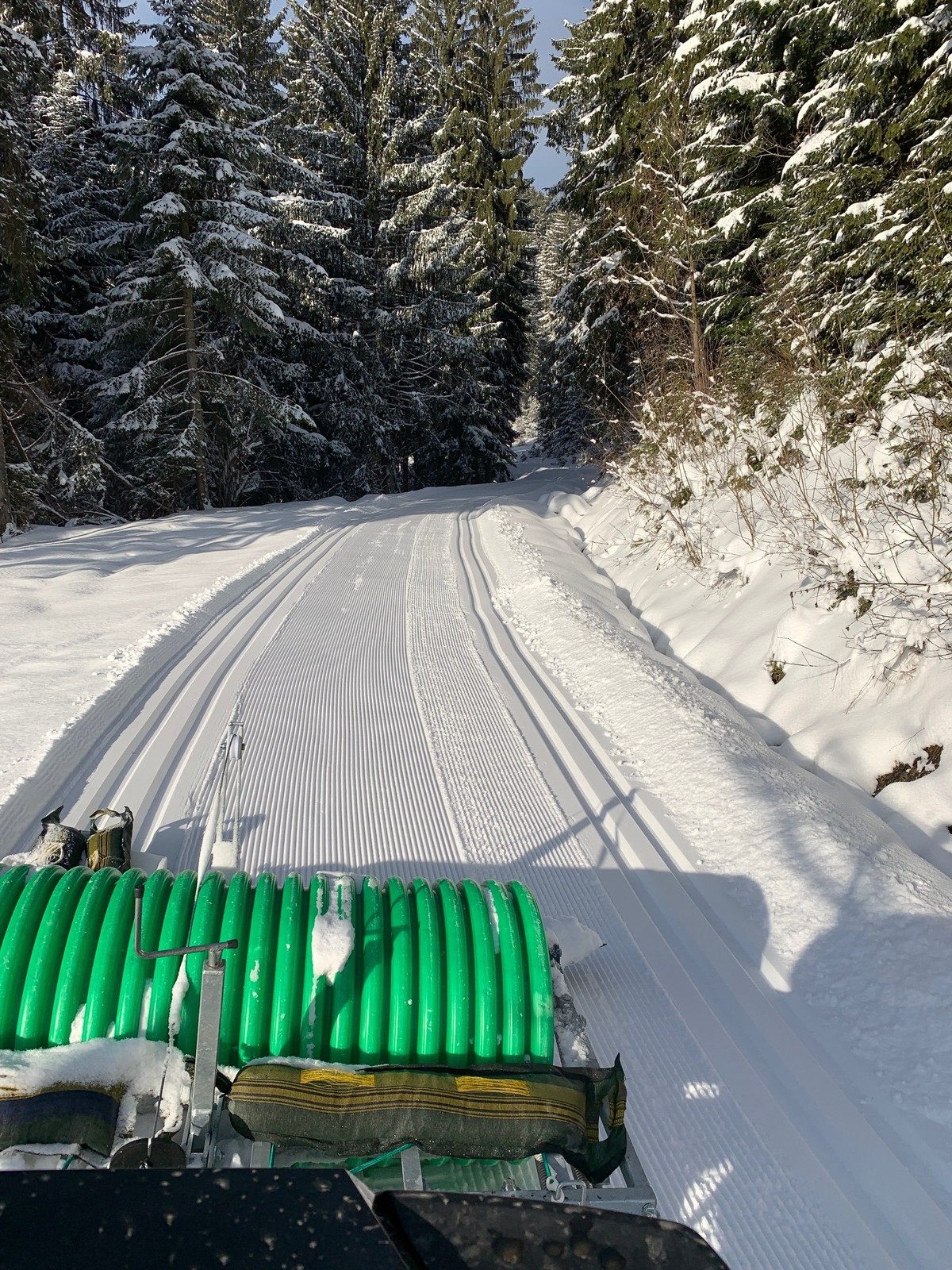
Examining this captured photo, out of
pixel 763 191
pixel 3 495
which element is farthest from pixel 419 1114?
pixel 3 495

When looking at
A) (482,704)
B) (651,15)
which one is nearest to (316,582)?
(482,704)

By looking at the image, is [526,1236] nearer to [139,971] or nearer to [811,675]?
[139,971]

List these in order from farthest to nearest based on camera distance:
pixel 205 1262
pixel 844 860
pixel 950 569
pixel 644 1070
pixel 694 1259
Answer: pixel 950 569, pixel 844 860, pixel 644 1070, pixel 694 1259, pixel 205 1262

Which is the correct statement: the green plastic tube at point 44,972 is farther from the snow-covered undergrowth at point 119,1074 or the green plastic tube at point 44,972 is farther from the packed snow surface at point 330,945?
the packed snow surface at point 330,945

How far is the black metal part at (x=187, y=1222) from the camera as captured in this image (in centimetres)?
98

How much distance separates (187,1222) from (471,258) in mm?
28488

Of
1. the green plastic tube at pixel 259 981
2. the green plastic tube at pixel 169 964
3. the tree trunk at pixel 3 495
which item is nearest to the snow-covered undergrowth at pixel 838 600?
the green plastic tube at pixel 259 981

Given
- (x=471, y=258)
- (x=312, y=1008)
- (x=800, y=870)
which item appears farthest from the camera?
(x=471, y=258)

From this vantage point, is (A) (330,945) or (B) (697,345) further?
(B) (697,345)

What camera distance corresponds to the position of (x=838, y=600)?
6.12 meters

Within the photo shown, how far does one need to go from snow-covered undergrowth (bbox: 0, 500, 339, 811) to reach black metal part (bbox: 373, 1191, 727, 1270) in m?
3.58

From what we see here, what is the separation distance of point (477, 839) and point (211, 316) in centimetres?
1991

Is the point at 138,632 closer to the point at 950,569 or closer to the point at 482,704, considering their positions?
the point at 482,704

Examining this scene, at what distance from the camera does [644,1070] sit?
8.51 feet
